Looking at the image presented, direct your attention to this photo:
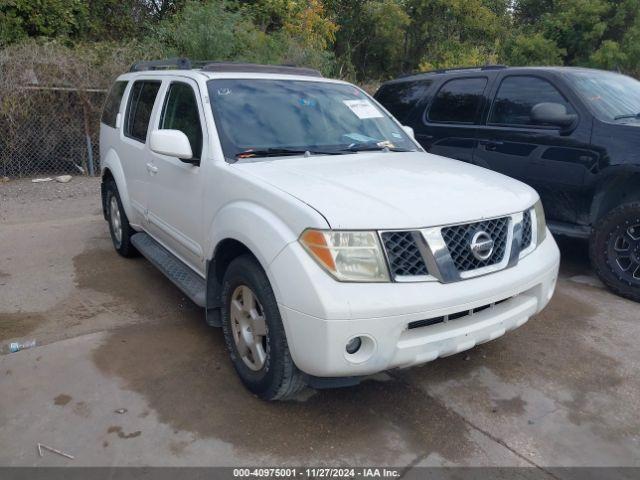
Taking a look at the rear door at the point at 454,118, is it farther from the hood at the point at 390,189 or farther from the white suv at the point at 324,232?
the hood at the point at 390,189

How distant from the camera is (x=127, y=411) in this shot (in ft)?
10.3

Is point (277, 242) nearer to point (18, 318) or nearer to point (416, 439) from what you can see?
point (416, 439)

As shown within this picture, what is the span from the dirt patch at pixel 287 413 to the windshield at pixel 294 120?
1.38 meters

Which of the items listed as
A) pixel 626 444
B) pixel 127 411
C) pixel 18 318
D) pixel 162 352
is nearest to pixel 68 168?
pixel 18 318

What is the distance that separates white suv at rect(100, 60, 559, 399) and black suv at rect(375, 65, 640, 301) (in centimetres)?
158

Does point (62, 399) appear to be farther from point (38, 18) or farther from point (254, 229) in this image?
point (38, 18)

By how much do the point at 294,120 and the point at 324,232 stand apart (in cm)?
154

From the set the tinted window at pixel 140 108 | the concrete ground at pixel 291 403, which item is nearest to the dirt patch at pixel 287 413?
the concrete ground at pixel 291 403

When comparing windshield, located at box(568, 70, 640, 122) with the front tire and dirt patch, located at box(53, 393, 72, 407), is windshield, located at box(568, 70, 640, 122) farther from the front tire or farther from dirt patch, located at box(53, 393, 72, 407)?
dirt patch, located at box(53, 393, 72, 407)

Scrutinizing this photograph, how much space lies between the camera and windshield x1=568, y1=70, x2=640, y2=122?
201 inches

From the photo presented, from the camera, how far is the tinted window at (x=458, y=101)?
6004 millimetres

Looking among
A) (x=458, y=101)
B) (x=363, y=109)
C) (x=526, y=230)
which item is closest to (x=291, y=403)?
(x=526, y=230)

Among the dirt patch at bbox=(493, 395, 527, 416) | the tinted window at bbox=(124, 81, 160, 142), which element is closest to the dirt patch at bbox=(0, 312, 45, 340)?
the tinted window at bbox=(124, 81, 160, 142)

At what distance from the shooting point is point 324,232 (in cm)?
267
